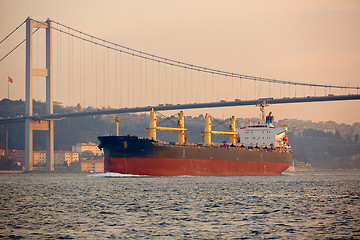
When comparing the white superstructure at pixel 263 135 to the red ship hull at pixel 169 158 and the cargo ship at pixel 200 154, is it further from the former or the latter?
the red ship hull at pixel 169 158

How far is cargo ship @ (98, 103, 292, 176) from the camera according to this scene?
54562mm

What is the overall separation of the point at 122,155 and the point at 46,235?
34.8 metres

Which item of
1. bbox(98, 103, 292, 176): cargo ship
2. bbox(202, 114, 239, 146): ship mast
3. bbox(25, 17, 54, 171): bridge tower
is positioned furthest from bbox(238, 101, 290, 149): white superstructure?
bbox(25, 17, 54, 171): bridge tower

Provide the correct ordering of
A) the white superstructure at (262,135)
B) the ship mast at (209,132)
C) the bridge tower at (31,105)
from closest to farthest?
the ship mast at (209,132) → the white superstructure at (262,135) → the bridge tower at (31,105)

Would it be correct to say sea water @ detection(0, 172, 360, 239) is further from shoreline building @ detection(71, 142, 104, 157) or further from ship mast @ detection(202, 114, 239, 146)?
shoreline building @ detection(71, 142, 104, 157)

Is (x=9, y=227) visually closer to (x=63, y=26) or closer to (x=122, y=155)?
(x=122, y=155)

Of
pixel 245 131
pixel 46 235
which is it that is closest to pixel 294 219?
pixel 46 235

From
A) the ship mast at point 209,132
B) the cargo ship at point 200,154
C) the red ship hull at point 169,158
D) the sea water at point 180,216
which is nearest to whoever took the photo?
the sea water at point 180,216

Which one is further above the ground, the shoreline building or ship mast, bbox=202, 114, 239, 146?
ship mast, bbox=202, 114, 239, 146

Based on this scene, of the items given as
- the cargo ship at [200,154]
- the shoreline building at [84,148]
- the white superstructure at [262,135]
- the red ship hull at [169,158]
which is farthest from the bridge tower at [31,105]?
the shoreline building at [84,148]

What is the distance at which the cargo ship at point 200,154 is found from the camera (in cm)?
5456

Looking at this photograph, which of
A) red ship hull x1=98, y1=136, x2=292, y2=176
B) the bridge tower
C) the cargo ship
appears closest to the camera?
red ship hull x1=98, y1=136, x2=292, y2=176

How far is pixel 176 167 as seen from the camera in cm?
5603

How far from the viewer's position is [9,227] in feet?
72.0
